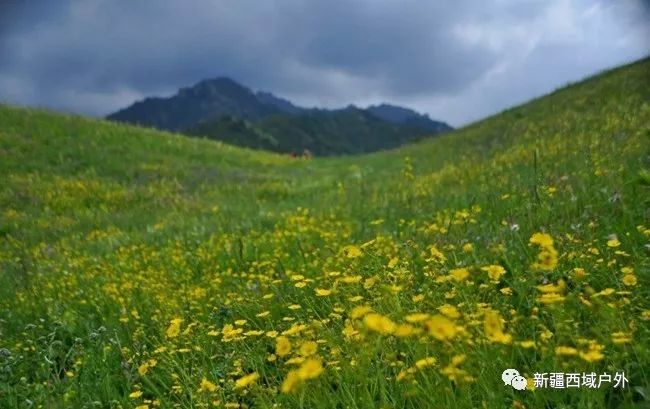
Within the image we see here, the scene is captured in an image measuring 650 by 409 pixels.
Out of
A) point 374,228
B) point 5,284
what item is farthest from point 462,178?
point 5,284

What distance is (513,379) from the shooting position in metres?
2.65

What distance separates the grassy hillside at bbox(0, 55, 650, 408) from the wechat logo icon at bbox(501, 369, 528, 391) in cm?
7

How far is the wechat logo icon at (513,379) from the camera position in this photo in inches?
102

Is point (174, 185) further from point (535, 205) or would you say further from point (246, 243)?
point (535, 205)

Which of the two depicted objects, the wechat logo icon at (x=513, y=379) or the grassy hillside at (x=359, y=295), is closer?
the wechat logo icon at (x=513, y=379)

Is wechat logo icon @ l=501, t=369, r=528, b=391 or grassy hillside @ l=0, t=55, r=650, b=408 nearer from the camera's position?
wechat logo icon @ l=501, t=369, r=528, b=391

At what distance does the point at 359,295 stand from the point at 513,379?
177 cm

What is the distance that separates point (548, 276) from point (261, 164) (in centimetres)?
2506

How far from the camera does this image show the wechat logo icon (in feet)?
8.52

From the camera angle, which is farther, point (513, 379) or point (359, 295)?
point (359, 295)

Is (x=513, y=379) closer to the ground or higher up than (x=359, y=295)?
closer to the ground

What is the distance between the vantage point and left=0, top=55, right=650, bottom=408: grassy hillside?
2.78 metres

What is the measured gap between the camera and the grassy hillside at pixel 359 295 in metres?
2.78

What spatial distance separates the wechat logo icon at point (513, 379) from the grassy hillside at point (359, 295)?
71 mm
